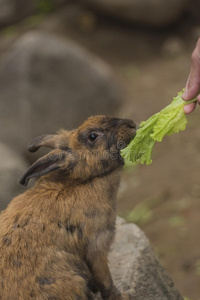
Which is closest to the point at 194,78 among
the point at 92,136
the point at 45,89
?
the point at 92,136

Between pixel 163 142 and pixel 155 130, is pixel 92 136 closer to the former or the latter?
pixel 155 130

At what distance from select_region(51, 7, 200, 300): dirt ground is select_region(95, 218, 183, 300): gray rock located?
1.75 meters

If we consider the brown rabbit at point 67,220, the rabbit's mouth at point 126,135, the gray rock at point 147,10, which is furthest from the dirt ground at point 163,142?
the rabbit's mouth at point 126,135

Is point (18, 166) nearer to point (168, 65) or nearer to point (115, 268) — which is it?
point (115, 268)

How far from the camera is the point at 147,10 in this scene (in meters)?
14.2

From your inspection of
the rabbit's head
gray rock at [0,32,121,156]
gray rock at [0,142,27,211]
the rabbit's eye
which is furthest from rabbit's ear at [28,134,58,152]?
gray rock at [0,32,121,156]

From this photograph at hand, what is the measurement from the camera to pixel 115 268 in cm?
541

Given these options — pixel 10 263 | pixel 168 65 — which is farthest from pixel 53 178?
pixel 168 65

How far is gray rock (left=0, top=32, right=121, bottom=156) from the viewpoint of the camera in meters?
11.0

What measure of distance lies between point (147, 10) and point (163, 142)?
4843mm

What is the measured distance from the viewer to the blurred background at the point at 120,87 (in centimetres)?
843

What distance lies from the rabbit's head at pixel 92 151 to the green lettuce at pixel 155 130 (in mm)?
181

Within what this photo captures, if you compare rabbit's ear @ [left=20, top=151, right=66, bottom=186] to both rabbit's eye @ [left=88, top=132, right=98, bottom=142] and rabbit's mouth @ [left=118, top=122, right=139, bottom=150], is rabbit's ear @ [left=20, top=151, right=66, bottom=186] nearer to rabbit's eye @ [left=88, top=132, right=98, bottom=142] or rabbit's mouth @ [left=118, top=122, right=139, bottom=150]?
rabbit's eye @ [left=88, top=132, right=98, bottom=142]

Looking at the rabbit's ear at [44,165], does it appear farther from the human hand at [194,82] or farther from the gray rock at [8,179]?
the gray rock at [8,179]
